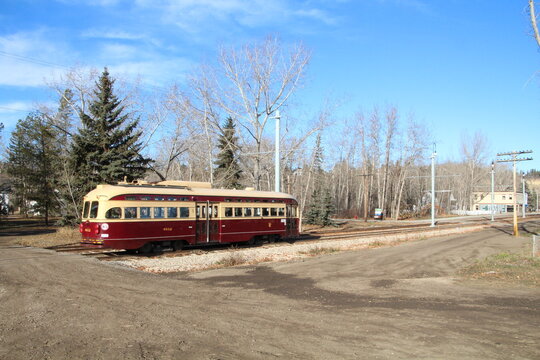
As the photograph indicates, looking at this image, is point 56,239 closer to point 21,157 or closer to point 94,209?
point 94,209

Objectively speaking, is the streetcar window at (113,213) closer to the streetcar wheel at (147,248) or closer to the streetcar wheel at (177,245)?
the streetcar wheel at (147,248)

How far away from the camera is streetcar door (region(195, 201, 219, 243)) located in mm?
20359

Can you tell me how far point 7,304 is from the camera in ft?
26.0

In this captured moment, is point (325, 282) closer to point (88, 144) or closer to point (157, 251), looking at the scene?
point (157, 251)

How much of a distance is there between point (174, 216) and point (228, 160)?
30.2 metres

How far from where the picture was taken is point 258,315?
311 inches

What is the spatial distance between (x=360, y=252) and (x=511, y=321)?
1147 cm

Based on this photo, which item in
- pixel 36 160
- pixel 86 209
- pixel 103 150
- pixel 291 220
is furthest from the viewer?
pixel 36 160

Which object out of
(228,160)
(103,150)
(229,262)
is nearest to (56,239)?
(103,150)

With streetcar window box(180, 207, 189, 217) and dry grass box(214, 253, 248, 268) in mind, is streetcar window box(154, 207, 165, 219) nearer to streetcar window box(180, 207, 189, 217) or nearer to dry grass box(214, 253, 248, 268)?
streetcar window box(180, 207, 189, 217)

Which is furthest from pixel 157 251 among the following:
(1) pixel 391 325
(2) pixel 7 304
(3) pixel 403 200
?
(3) pixel 403 200

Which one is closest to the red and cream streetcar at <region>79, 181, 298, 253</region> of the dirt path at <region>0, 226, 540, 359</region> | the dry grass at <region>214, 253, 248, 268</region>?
the dirt path at <region>0, 226, 540, 359</region>

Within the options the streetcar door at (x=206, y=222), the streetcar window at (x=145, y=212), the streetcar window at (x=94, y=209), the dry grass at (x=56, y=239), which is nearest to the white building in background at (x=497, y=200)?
the streetcar door at (x=206, y=222)

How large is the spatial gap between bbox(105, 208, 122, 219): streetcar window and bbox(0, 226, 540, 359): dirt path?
384cm
